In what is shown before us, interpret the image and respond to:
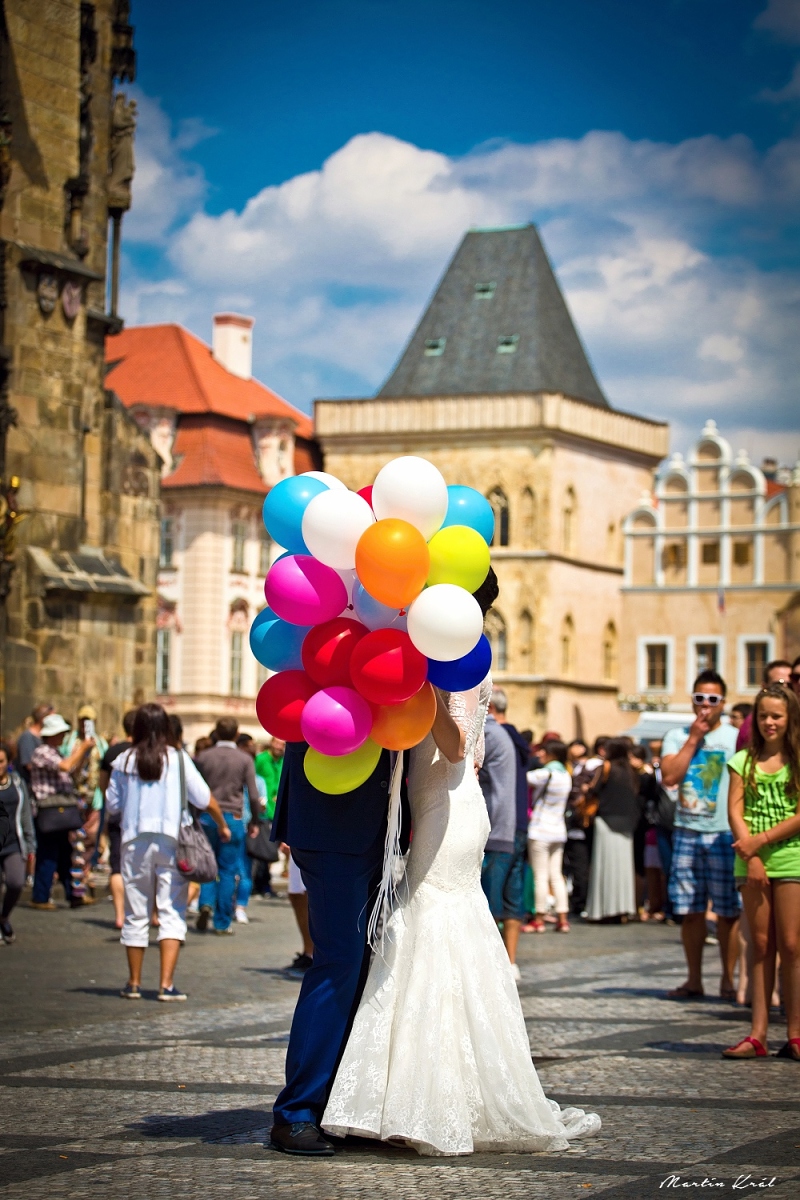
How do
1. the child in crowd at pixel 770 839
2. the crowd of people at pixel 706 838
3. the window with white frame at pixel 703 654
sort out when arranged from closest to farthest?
the child in crowd at pixel 770 839 → the crowd of people at pixel 706 838 → the window with white frame at pixel 703 654

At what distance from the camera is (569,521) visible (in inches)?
2566

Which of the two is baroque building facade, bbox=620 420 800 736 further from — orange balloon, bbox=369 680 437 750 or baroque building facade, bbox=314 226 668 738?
orange balloon, bbox=369 680 437 750

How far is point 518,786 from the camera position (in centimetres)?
1295

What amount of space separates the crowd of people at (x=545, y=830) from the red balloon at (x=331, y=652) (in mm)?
2057

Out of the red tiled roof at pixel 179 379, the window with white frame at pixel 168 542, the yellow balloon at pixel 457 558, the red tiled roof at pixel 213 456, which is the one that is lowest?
the yellow balloon at pixel 457 558

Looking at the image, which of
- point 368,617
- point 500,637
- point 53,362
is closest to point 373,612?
point 368,617

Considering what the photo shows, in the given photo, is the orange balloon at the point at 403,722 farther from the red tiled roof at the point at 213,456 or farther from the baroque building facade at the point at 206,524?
the red tiled roof at the point at 213,456

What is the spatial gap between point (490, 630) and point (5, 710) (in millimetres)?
43202

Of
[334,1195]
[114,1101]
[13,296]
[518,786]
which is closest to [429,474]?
[334,1195]

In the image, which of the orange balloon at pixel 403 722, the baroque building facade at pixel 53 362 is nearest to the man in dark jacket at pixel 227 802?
the baroque building facade at pixel 53 362

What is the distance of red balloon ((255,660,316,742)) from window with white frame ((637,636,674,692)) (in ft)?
192

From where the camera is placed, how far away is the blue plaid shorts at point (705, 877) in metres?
11.2

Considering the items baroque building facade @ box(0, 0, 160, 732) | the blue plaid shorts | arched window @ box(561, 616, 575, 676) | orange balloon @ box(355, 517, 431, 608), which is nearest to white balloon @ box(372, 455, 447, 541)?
orange balloon @ box(355, 517, 431, 608)

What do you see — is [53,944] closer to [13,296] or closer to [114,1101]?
[114,1101]
